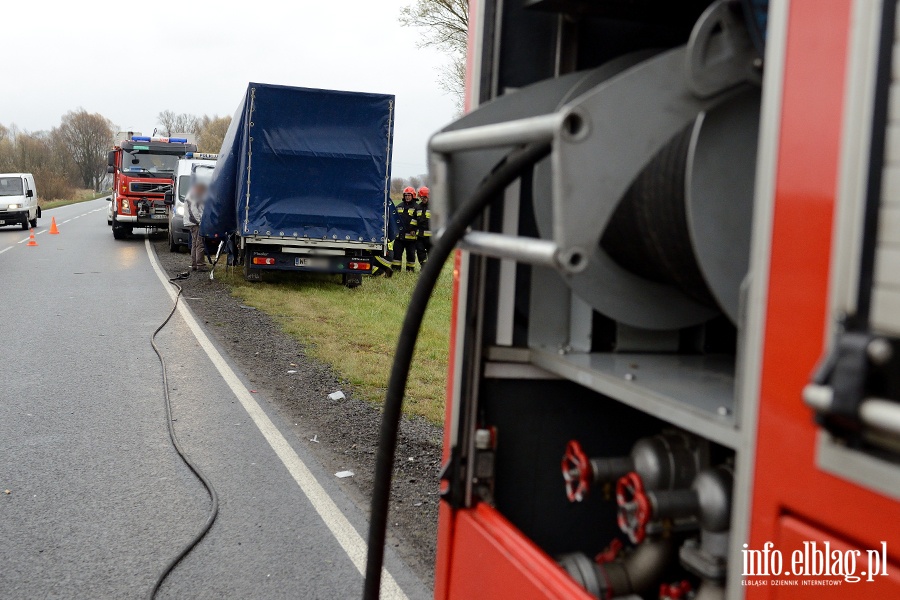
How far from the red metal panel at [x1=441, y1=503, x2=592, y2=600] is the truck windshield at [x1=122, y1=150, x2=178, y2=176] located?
2887 cm

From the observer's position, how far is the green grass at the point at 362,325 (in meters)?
9.25

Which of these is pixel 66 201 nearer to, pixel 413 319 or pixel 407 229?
pixel 407 229

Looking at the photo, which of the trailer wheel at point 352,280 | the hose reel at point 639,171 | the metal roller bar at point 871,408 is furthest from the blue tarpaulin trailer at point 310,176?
the metal roller bar at point 871,408

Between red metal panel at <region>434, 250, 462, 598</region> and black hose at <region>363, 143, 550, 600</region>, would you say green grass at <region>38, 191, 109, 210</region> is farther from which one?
black hose at <region>363, 143, 550, 600</region>

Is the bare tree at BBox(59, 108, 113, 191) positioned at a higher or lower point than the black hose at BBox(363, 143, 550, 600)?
higher

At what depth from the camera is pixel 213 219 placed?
17.1 metres

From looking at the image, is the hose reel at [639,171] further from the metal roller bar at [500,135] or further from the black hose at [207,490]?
the black hose at [207,490]

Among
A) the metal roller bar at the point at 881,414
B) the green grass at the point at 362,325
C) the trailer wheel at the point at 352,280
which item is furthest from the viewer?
the trailer wheel at the point at 352,280

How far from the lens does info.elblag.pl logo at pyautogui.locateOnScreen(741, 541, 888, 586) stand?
1.20 metres

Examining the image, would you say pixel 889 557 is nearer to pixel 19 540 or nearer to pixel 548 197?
pixel 548 197

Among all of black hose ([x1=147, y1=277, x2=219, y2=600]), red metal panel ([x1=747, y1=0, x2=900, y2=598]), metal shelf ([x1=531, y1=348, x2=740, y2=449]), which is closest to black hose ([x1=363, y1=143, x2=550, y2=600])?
metal shelf ([x1=531, y1=348, x2=740, y2=449])

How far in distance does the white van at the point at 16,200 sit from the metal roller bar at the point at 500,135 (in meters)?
37.2

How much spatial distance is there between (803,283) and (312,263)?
15.6 metres

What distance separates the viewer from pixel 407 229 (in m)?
20.2
